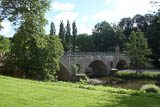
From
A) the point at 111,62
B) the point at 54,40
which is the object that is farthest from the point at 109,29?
the point at 54,40

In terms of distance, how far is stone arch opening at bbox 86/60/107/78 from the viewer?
40188 mm

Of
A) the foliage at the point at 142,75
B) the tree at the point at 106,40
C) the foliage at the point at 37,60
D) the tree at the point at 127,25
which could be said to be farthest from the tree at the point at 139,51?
the tree at the point at 127,25

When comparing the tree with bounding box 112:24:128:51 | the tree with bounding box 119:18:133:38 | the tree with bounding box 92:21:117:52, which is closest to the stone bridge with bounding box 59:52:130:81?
the tree with bounding box 112:24:128:51

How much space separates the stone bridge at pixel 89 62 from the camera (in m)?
28.8

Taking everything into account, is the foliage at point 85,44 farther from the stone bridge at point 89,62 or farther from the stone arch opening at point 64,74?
the stone arch opening at point 64,74

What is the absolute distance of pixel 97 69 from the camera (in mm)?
42344

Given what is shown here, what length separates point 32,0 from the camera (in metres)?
11.3

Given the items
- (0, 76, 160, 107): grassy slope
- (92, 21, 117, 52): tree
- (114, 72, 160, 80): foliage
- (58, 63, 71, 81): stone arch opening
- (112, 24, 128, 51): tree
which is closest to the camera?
(0, 76, 160, 107): grassy slope

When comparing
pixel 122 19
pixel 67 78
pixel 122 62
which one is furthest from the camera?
pixel 122 19

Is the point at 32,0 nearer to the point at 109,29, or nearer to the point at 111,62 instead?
the point at 111,62

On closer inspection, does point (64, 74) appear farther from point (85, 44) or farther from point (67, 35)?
point (85, 44)

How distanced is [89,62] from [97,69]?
824 cm

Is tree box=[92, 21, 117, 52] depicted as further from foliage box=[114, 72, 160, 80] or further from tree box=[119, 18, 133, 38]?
foliage box=[114, 72, 160, 80]

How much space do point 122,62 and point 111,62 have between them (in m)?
6.37
